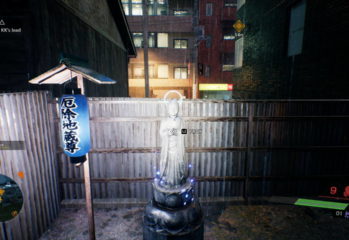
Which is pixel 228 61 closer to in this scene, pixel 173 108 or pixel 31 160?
pixel 173 108

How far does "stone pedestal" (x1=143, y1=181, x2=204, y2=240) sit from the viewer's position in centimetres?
461

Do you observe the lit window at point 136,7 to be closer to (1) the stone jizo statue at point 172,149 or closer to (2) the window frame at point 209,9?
(2) the window frame at point 209,9

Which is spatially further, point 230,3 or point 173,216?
point 230,3

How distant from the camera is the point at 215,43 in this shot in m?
28.5

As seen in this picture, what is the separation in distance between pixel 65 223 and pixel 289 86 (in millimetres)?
10260

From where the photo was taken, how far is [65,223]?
5938mm

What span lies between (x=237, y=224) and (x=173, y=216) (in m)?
2.50

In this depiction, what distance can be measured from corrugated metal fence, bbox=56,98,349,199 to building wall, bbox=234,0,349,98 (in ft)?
5.46

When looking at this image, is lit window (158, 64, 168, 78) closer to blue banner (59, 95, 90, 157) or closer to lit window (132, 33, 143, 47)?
lit window (132, 33, 143, 47)

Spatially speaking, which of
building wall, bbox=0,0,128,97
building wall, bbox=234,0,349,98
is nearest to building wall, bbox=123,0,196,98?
building wall, bbox=234,0,349,98

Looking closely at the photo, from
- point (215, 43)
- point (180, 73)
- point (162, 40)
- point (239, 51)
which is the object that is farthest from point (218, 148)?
point (215, 43)

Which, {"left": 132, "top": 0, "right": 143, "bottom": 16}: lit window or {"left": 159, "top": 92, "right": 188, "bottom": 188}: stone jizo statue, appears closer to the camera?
{"left": 159, "top": 92, "right": 188, "bottom": 188}: stone jizo statue

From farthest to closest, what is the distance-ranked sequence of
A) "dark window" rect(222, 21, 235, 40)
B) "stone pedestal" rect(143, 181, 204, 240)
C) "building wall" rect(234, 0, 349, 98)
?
1. "dark window" rect(222, 21, 235, 40)
2. "building wall" rect(234, 0, 349, 98)
3. "stone pedestal" rect(143, 181, 204, 240)

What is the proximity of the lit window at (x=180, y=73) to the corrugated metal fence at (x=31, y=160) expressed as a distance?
23.4 m
